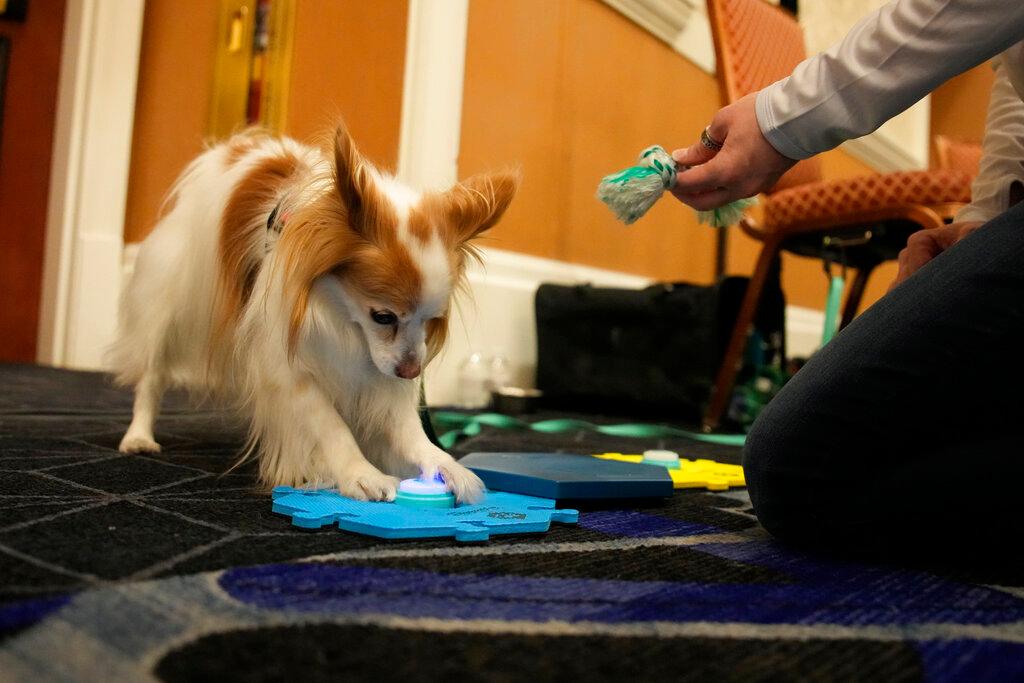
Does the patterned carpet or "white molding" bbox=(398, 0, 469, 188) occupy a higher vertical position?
"white molding" bbox=(398, 0, 469, 188)

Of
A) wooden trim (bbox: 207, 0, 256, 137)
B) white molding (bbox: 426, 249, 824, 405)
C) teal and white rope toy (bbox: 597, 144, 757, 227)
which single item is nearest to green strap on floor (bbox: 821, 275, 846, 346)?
white molding (bbox: 426, 249, 824, 405)

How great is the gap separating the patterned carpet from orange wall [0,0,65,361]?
123 inches

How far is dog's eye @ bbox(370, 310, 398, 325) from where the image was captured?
122 centimetres

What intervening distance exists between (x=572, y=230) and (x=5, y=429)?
86.9 inches

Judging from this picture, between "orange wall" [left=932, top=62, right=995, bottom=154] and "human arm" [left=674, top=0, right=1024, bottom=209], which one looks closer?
"human arm" [left=674, top=0, right=1024, bottom=209]

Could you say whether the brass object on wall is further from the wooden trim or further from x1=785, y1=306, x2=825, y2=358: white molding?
x1=785, y1=306, x2=825, y2=358: white molding

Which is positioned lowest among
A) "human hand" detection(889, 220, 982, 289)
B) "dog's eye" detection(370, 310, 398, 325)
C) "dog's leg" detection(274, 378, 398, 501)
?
"dog's leg" detection(274, 378, 398, 501)

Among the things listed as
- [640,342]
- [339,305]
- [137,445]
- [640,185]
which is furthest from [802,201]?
[137,445]

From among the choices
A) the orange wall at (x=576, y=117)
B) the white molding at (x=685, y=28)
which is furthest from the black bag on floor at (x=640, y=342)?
the white molding at (x=685, y=28)

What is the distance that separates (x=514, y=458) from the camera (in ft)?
4.63

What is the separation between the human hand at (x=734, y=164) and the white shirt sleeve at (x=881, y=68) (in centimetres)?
2

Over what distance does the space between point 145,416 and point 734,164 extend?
1.24m

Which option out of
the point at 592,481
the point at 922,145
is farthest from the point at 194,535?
the point at 922,145

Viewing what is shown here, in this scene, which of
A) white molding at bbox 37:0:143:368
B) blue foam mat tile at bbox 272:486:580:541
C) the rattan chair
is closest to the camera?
blue foam mat tile at bbox 272:486:580:541
